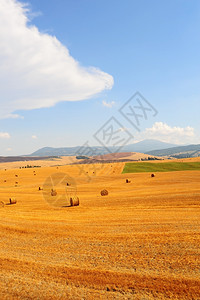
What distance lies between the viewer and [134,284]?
6.61 m

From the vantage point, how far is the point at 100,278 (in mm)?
6988

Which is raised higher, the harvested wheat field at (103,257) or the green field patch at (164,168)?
the harvested wheat field at (103,257)

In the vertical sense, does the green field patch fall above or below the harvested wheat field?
below

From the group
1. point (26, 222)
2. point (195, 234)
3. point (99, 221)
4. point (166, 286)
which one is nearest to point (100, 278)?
point (166, 286)

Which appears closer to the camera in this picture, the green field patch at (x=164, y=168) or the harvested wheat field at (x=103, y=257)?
the harvested wheat field at (x=103, y=257)

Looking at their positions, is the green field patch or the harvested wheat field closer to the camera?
the harvested wheat field

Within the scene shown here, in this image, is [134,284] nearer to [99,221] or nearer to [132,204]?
[99,221]

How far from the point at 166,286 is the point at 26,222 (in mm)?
10214

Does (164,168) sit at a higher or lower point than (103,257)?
lower

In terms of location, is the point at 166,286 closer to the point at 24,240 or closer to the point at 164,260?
the point at 164,260

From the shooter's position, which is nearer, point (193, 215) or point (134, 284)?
point (134, 284)

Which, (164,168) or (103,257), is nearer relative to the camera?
(103,257)

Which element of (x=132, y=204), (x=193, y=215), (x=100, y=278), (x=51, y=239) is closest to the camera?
(x=100, y=278)

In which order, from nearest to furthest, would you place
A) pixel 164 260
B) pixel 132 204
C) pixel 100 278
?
1. pixel 100 278
2. pixel 164 260
3. pixel 132 204
